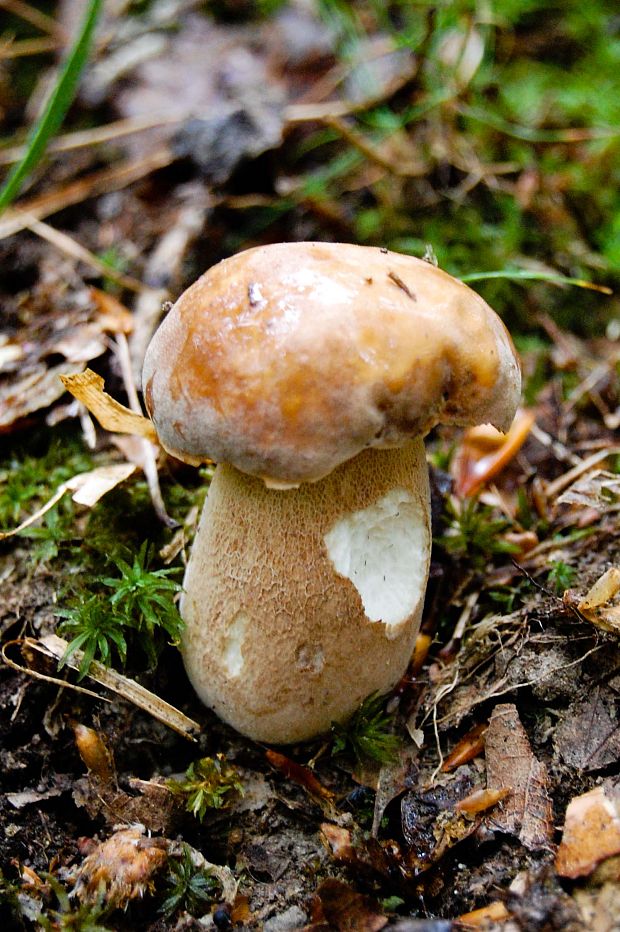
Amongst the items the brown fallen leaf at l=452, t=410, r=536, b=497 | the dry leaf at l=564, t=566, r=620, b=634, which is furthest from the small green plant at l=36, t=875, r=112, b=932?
the brown fallen leaf at l=452, t=410, r=536, b=497

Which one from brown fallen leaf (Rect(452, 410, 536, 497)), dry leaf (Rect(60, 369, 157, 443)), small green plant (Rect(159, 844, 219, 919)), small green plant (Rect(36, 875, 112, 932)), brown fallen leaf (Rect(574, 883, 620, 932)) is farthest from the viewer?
brown fallen leaf (Rect(452, 410, 536, 497))

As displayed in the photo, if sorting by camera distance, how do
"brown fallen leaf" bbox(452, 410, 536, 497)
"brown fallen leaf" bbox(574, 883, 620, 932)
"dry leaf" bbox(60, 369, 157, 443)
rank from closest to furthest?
"brown fallen leaf" bbox(574, 883, 620, 932), "dry leaf" bbox(60, 369, 157, 443), "brown fallen leaf" bbox(452, 410, 536, 497)

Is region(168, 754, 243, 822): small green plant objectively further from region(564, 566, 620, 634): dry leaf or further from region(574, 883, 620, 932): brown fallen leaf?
region(564, 566, 620, 634): dry leaf

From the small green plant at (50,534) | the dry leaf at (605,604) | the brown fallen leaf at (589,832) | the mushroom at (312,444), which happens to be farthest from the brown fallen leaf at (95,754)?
the dry leaf at (605,604)

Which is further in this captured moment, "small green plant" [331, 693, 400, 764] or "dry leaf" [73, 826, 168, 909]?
"small green plant" [331, 693, 400, 764]

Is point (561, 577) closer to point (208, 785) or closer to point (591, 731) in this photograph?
point (591, 731)
